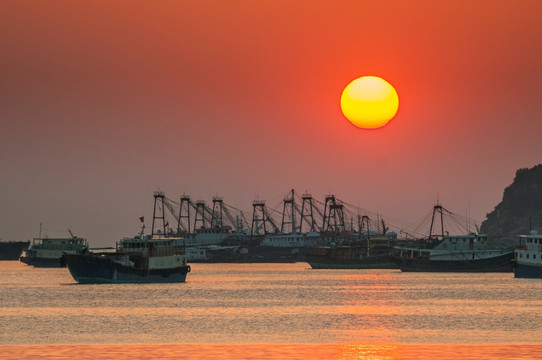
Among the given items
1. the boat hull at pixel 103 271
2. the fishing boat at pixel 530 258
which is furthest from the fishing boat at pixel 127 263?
the fishing boat at pixel 530 258

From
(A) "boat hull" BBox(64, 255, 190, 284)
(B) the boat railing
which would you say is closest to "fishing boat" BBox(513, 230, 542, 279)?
(B) the boat railing

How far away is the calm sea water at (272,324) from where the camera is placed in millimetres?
58625

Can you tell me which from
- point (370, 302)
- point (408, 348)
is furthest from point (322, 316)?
point (408, 348)

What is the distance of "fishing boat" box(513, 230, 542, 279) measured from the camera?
164m

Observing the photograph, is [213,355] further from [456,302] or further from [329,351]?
[456,302]

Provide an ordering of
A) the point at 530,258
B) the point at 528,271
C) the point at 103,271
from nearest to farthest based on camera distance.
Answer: the point at 103,271 → the point at 530,258 → the point at 528,271

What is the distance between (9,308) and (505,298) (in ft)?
180

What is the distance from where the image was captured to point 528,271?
166250 mm

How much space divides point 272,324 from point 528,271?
9743 cm

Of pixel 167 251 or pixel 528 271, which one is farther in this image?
pixel 528 271

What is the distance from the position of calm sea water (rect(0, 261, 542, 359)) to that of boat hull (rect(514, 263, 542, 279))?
36.5 m

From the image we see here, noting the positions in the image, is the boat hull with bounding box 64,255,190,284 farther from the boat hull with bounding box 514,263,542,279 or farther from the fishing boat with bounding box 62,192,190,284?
the boat hull with bounding box 514,263,542,279

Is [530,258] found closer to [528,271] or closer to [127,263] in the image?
[528,271]

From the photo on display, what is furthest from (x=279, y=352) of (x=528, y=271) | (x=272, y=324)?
(x=528, y=271)
